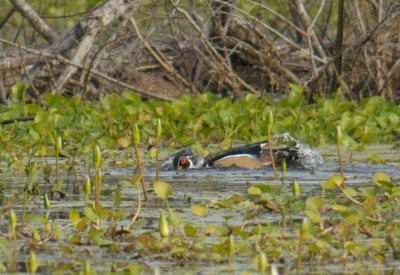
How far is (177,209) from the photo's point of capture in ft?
16.6

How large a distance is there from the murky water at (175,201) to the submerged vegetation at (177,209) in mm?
11

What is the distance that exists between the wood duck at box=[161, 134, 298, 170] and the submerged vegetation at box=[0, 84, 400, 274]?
26 centimetres

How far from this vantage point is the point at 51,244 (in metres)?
4.12

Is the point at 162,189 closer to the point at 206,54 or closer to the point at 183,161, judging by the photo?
the point at 183,161

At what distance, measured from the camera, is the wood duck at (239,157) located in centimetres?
703

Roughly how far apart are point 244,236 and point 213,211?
1053 millimetres

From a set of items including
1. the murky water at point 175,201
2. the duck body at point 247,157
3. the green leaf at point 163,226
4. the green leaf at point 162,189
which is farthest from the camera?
the duck body at point 247,157

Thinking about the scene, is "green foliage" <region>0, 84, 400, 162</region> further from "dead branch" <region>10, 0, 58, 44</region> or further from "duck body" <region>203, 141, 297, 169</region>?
"dead branch" <region>10, 0, 58, 44</region>

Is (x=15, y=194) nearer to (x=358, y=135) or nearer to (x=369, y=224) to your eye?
(x=369, y=224)

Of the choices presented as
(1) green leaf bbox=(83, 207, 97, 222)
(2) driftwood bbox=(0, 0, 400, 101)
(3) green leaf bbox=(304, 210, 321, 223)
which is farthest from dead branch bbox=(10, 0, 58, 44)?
(3) green leaf bbox=(304, 210, 321, 223)

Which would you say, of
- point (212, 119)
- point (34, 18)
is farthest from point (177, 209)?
point (34, 18)

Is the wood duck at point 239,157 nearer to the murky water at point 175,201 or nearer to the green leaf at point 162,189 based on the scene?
the murky water at point 175,201

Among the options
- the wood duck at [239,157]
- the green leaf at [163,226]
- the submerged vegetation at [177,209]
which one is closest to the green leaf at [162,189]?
the submerged vegetation at [177,209]

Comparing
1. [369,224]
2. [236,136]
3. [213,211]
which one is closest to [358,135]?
[236,136]
